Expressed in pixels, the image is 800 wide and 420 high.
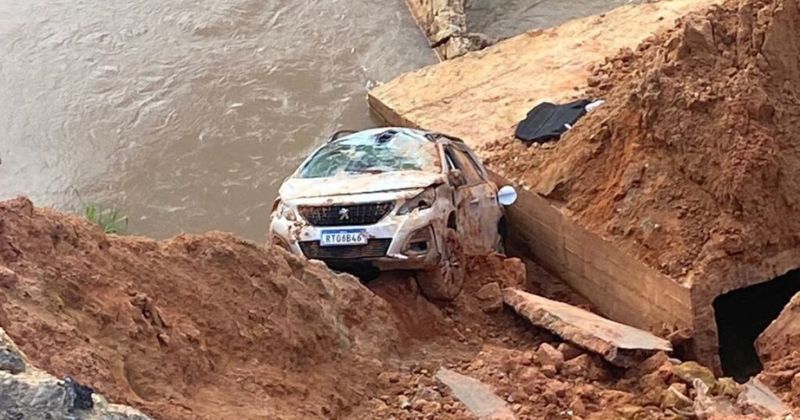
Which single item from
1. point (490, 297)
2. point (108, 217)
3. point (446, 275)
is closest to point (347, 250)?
point (446, 275)

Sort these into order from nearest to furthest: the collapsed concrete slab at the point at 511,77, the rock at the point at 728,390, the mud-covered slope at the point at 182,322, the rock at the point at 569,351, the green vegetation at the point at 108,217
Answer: the mud-covered slope at the point at 182,322 < the rock at the point at 728,390 < the rock at the point at 569,351 < the green vegetation at the point at 108,217 < the collapsed concrete slab at the point at 511,77

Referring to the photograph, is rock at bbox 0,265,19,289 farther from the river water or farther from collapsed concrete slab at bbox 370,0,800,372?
the river water

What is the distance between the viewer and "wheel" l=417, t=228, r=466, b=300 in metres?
10.6

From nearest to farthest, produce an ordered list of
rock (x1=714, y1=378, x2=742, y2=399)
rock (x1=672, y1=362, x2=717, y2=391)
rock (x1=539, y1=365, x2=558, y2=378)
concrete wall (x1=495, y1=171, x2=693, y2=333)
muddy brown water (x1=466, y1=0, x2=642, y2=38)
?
rock (x1=714, y1=378, x2=742, y2=399), rock (x1=672, y1=362, x2=717, y2=391), rock (x1=539, y1=365, x2=558, y2=378), concrete wall (x1=495, y1=171, x2=693, y2=333), muddy brown water (x1=466, y1=0, x2=642, y2=38)

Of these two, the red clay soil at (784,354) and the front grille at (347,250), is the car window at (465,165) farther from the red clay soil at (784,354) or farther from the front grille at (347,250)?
the red clay soil at (784,354)

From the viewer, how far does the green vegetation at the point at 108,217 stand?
1524 cm

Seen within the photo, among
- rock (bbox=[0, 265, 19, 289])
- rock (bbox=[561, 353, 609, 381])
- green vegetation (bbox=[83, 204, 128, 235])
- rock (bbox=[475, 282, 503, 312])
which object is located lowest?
green vegetation (bbox=[83, 204, 128, 235])

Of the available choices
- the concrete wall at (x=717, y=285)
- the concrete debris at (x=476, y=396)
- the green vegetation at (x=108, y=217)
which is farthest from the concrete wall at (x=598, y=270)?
the green vegetation at (x=108, y=217)

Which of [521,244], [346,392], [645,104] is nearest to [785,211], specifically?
[645,104]

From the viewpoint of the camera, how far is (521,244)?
13680 mm

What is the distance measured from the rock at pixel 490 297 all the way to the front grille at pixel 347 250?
1.24m

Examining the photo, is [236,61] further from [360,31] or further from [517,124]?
[517,124]

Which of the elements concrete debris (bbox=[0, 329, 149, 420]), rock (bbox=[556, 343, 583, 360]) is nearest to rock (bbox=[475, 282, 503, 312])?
rock (bbox=[556, 343, 583, 360])

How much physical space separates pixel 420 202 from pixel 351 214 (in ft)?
2.08
